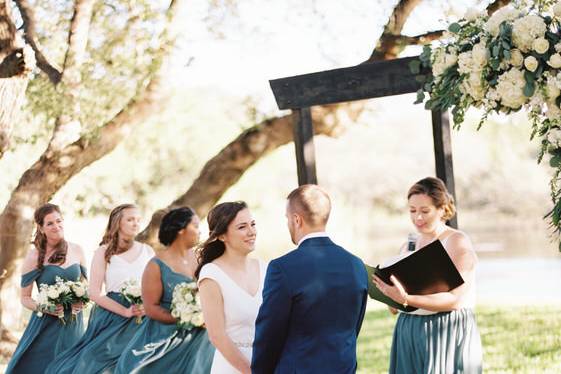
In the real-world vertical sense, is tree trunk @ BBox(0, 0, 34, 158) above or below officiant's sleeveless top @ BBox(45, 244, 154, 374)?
above

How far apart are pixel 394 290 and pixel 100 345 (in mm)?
2570

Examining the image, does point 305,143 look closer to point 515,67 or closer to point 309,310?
point 515,67

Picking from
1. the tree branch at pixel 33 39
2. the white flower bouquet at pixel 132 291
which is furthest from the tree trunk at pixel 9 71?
the white flower bouquet at pixel 132 291

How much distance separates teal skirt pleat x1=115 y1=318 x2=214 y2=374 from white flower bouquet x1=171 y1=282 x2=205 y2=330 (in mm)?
193

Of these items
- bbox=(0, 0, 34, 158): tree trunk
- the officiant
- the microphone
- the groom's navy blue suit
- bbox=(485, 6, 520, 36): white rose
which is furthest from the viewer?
bbox=(0, 0, 34, 158): tree trunk

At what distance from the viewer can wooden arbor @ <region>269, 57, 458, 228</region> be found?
6.13 m

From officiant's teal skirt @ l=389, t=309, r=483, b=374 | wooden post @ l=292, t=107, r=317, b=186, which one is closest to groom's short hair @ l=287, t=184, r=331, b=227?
officiant's teal skirt @ l=389, t=309, r=483, b=374

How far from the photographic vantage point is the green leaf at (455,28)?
452cm

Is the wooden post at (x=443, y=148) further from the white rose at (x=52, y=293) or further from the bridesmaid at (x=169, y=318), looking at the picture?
the white rose at (x=52, y=293)

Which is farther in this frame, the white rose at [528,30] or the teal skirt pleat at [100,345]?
the teal skirt pleat at [100,345]

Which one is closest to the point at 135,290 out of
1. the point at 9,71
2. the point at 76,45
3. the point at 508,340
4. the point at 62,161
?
the point at 9,71

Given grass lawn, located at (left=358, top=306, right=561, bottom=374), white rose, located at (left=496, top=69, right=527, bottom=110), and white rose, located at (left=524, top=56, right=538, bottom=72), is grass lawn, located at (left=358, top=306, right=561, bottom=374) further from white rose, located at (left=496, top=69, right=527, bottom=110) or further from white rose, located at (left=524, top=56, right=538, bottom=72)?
white rose, located at (left=524, top=56, right=538, bottom=72)

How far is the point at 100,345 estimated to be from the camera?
658 cm

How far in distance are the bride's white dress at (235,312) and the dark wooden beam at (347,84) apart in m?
2.15
